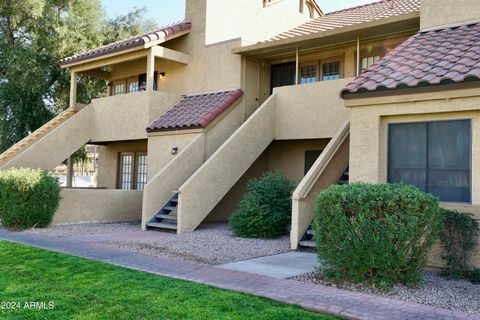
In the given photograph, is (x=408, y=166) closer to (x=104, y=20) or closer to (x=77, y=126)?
(x=77, y=126)

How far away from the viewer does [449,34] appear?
11.1 metres

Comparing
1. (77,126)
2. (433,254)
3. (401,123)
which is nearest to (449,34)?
(401,123)

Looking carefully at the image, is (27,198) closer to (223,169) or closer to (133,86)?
(223,169)

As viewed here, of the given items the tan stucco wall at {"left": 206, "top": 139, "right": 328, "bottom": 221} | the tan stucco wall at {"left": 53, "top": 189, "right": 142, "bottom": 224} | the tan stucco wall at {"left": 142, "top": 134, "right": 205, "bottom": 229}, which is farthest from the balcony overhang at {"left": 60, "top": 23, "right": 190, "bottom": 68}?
the tan stucco wall at {"left": 206, "top": 139, "right": 328, "bottom": 221}

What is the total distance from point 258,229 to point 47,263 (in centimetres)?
549

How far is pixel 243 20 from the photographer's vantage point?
18.5 metres

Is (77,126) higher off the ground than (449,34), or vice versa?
(449,34)

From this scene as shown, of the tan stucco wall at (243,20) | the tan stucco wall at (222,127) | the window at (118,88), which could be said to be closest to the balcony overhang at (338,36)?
the tan stucco wall at (243,20)

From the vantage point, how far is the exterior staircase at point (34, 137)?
59.0 feet

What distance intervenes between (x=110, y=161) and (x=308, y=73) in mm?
10253

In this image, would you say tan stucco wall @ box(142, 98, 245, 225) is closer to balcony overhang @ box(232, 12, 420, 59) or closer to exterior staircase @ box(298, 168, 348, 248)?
balcony overhang @ box(232, 12, 420, 59)

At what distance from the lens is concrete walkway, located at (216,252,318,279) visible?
8344 millimetres

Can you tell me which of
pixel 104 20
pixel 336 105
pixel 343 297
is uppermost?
pixel 104 20

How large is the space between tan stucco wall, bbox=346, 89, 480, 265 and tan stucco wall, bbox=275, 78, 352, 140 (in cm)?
409
